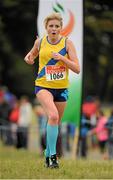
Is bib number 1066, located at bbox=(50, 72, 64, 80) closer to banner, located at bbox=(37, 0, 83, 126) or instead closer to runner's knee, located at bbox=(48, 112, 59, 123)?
runner's knee, located at bbox=(48, 112, 59, 123)

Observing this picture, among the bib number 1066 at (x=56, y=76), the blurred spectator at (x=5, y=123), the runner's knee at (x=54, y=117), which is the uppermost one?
the bib number 1066 at (x=56, y=76)

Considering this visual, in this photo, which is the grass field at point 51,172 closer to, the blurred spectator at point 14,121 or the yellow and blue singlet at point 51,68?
the yellow and blue singlet at point 51,68

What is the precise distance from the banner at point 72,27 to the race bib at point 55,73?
5.10 meters

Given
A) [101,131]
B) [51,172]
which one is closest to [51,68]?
[51,172]

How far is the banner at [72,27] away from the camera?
49.4 feet

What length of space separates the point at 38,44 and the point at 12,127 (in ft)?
43.5

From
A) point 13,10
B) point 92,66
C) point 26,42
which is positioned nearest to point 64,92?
point 13,10

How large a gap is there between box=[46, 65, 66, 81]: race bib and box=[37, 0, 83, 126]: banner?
16.7ft

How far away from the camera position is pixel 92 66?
53594 mm

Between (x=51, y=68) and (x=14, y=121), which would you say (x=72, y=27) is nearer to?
(x=51, y=68)

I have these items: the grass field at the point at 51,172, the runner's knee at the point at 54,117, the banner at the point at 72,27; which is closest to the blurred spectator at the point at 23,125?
the banner at the point at 72,27

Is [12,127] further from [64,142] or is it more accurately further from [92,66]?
[92,66]

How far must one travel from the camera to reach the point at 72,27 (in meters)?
15.2

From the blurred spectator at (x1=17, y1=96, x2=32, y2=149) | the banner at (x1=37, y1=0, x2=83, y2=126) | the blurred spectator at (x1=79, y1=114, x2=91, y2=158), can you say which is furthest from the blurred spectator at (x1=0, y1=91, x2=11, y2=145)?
the banner at (x1=37, y1=0, x2=83, y2=126)
